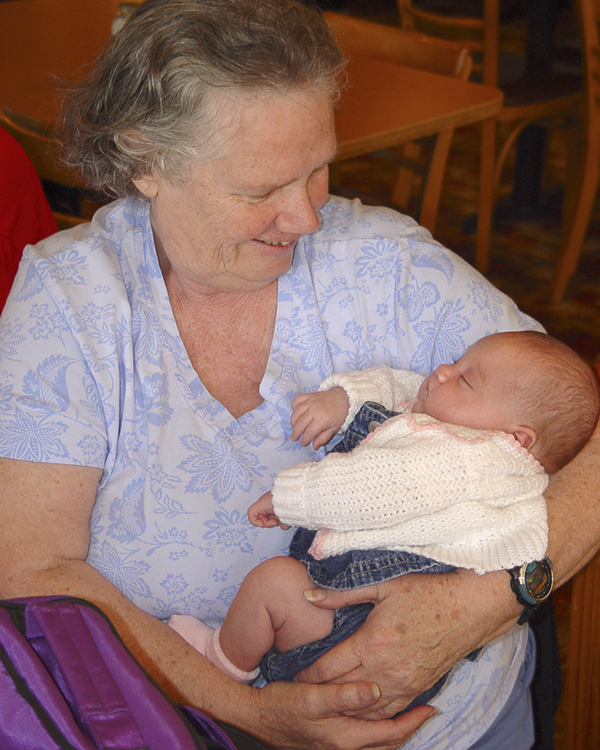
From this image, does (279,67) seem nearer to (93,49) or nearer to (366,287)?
(366,287)

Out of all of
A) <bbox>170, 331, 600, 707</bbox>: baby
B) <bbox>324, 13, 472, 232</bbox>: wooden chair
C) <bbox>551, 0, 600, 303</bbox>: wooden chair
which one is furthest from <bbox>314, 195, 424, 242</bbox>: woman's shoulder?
<bbox>551, 0, 600, 303</bbox>: wooden chair

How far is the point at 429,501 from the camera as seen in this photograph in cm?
115

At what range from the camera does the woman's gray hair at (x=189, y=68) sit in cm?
118

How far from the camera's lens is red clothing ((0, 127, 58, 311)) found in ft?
5.00

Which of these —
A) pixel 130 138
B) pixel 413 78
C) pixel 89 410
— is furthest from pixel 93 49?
pixel 89 410

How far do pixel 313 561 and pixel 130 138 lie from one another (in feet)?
2.43

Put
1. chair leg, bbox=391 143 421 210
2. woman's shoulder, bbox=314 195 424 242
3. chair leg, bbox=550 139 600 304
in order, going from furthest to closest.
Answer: chair leg, bbox=391 143 421 210 → chair leg, bbox=550 139 600 304 → woman's shoulder, bbox=314 195 424 242

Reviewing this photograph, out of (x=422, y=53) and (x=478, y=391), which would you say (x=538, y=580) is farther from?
(x=422, y=53)

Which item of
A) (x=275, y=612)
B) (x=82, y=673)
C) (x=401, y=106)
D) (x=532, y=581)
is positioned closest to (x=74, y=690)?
(x=82, y=673)

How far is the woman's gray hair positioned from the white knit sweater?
0.54 metres

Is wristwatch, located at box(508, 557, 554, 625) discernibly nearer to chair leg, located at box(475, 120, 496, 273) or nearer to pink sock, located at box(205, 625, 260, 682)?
pink sock, located at box(205, 625, 260, 682)

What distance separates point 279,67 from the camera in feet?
3.92

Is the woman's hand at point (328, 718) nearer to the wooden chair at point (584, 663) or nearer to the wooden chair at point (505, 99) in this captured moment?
the wooden chair at point (584, 663)

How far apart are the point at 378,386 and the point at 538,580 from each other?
0.41 m
